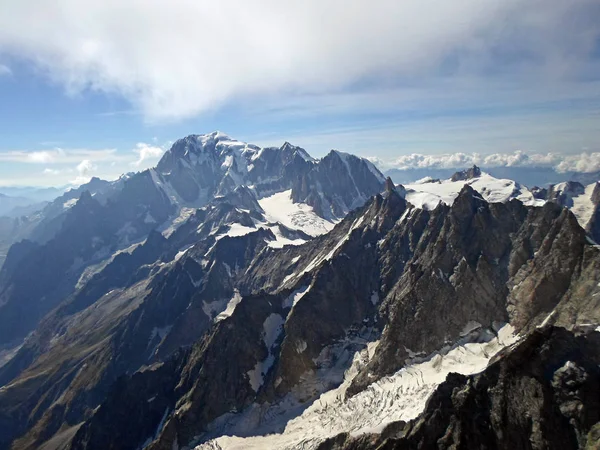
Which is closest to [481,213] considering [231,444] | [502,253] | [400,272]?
[502,253]

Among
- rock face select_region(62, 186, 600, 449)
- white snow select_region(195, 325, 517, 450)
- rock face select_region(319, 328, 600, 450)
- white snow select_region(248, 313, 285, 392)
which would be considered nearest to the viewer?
rock face select_region(319, 328, 600, 450)

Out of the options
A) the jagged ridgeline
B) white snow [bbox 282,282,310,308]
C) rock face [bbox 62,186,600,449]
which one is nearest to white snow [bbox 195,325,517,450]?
the jagged ridgeline

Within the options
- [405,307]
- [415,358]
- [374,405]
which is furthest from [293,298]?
[374,405]

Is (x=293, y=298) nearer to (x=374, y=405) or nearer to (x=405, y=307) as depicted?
(x=405, y=307)

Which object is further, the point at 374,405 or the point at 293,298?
the point at 293,298

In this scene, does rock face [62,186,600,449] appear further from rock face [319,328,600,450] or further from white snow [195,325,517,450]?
rock face [319,328,600,450]

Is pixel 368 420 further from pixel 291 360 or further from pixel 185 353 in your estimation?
pixel 185 353
